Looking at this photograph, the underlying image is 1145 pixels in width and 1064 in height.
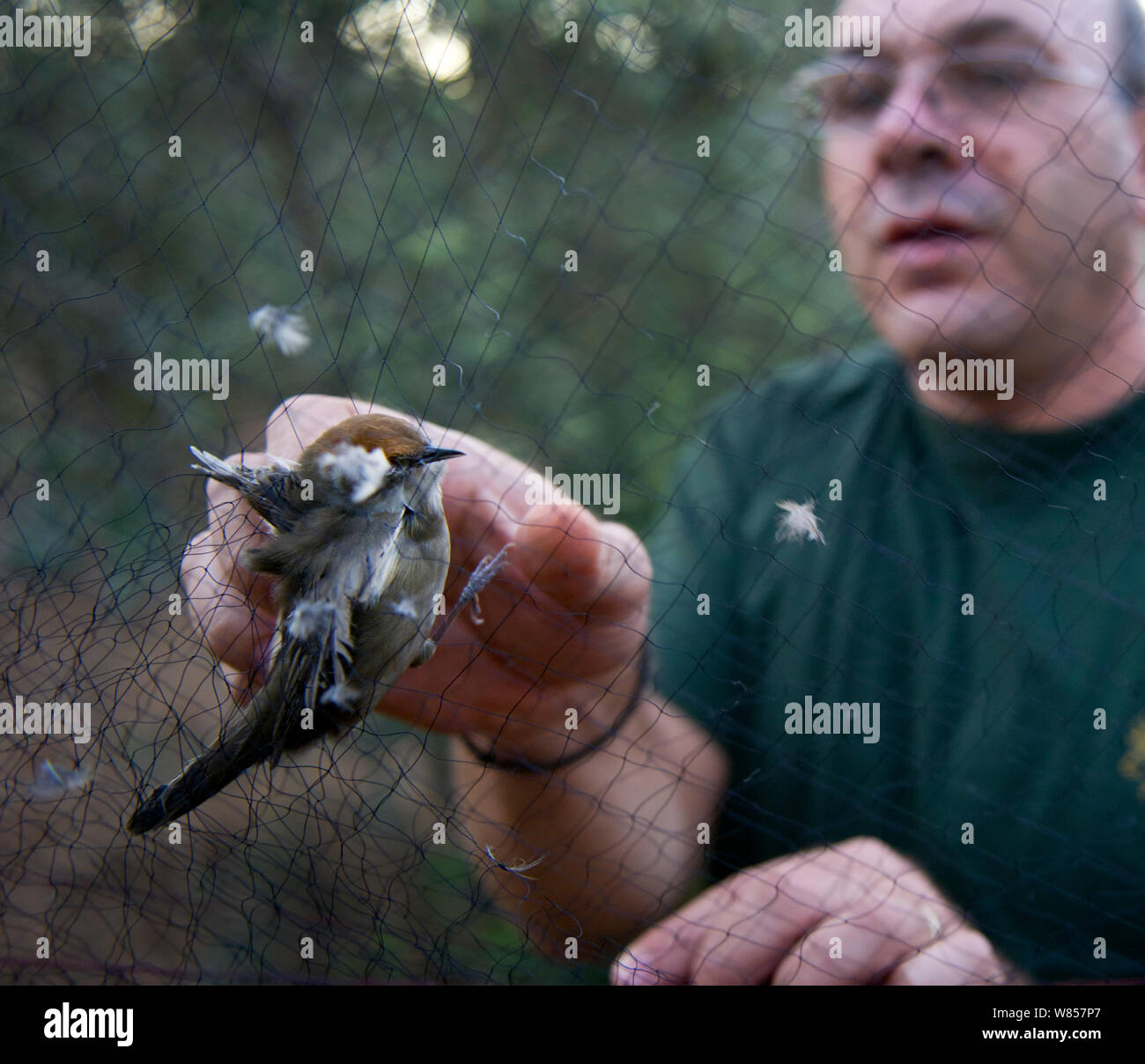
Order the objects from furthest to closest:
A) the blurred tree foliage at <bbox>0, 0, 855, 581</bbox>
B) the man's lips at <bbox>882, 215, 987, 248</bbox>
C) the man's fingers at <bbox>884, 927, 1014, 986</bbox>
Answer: the blurred tree foliage at <bbox>0, 0, 855, 581</bbox> → the man's lips at <bbox>882, 215, 987, 248</bbox> → the man's fingers at <bbox>884, 927, 1014, 986</bbox>

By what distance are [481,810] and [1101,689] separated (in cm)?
69

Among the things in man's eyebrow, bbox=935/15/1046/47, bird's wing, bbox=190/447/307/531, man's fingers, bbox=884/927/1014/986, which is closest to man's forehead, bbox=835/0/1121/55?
man's eyebrow, bbox=935/15/1046/47

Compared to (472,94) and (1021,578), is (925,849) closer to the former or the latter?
(1021,578)

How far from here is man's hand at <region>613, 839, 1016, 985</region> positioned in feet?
2.93

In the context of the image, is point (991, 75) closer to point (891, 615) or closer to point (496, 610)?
point (891, 615)

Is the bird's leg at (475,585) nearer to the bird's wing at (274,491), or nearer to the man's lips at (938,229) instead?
the bird's wing at (274,491)

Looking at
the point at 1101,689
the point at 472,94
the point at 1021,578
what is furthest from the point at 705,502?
the point at 472,94

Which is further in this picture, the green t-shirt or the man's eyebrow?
the green t-shirt

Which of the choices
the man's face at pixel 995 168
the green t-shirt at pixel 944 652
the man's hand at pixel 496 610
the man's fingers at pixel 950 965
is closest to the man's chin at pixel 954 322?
the man's face at pixel 995 168

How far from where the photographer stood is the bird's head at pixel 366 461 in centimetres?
92

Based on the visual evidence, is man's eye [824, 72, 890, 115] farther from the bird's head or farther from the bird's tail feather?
the bird's tail feather

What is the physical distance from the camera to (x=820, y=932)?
0.91 metres

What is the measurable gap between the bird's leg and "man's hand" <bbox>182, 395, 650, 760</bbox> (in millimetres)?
12

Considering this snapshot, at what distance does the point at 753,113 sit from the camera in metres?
1.34
